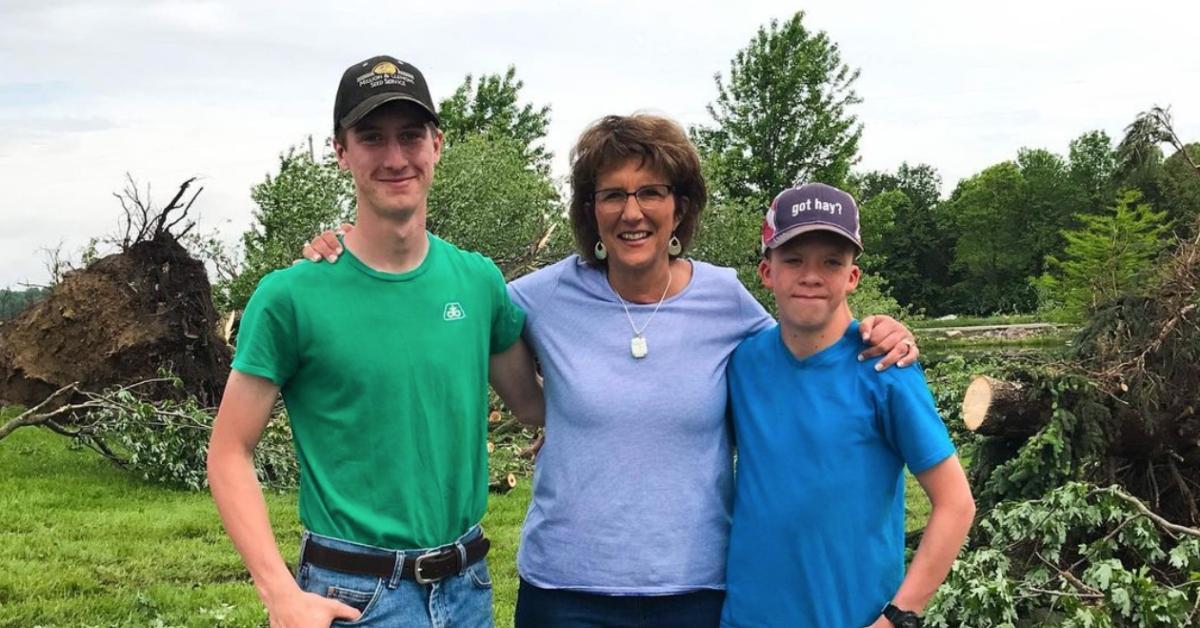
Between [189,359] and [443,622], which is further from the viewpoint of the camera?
[189,359]

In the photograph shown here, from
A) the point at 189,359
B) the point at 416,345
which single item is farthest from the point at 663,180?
the point at 189,359

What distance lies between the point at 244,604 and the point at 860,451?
184 inches

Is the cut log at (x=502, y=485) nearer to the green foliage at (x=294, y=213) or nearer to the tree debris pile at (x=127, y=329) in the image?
the tree debris pile at (x=127, y=329)

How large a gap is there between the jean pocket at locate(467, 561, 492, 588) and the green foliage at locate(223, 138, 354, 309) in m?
13.6

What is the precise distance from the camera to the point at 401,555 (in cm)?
255

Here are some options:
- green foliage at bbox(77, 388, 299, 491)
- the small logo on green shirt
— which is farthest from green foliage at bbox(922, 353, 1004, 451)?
green foliage at bbox(77, 388, 299, 491)

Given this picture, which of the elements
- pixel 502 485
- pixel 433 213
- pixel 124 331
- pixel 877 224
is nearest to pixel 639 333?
pixel 502 485

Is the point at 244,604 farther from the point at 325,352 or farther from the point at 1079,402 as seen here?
the point at 1079,402

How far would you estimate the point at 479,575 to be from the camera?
276cm

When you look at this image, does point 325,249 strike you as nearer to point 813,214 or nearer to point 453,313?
point 453,313

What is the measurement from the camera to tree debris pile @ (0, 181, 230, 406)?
1156 cm

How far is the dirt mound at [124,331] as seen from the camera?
11562 millimetres

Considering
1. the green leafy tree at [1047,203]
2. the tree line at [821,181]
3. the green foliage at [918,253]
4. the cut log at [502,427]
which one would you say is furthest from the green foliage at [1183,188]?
the green foliage at [918,253]

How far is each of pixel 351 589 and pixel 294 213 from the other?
47.1 ft
